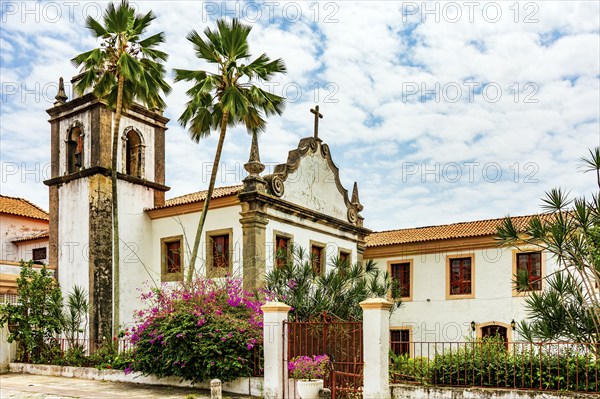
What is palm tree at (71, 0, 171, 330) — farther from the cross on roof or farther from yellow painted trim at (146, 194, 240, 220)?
the cross on roof

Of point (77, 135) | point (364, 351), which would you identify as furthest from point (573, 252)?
point (77, 135)

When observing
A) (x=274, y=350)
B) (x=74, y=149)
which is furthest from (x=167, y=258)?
(x=274, y=350)

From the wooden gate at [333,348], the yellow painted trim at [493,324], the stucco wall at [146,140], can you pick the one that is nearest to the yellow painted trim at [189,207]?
the stucco wall at [146,140]

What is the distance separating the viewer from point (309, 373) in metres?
12.7

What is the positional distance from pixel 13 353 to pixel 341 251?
12135 mm

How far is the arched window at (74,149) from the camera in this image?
79.0 feet

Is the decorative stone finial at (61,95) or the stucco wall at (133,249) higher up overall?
the decorative stone finial at (61,95)

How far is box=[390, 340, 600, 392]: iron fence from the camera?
11.4 meters

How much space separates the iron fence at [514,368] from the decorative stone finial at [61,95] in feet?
58.3

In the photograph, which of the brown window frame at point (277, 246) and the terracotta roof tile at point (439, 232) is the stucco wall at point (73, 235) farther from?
the terracotta roof tile at point (439, 232)

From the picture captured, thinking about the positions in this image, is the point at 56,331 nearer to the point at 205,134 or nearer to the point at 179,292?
the point at 179,292

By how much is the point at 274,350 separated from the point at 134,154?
14237 millimetres

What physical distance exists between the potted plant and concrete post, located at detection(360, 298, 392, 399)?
3.50 feet

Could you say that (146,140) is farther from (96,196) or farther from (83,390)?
(83,390)
